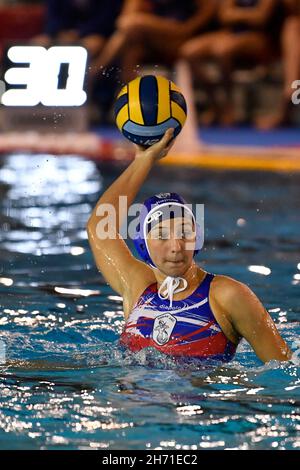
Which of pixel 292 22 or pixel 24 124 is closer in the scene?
pixel 292 22

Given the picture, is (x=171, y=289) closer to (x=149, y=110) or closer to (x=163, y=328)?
(x=163, y=328)

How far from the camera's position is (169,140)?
4.02m

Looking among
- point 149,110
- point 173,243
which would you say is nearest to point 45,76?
point 149,110

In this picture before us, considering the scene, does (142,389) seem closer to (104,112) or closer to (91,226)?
(91,226)

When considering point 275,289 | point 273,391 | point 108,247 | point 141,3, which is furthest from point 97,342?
point 141,3

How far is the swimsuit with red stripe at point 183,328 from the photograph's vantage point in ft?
12.7

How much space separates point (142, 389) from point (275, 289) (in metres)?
2.16

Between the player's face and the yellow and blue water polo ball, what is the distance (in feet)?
1.28

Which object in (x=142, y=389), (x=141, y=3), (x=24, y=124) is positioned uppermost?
(x=141, y=3)

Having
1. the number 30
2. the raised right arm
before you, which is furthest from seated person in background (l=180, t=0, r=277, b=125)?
the raised right arm

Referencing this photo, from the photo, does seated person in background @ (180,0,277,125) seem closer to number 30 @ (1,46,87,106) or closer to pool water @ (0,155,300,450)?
number 30 @ (1,46,87,106)

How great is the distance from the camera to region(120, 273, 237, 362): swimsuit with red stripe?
3871mm

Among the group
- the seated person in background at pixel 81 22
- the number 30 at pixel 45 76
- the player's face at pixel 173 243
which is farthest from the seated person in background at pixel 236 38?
the player's face at pixel 173 243

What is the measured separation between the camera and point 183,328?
3906mm
